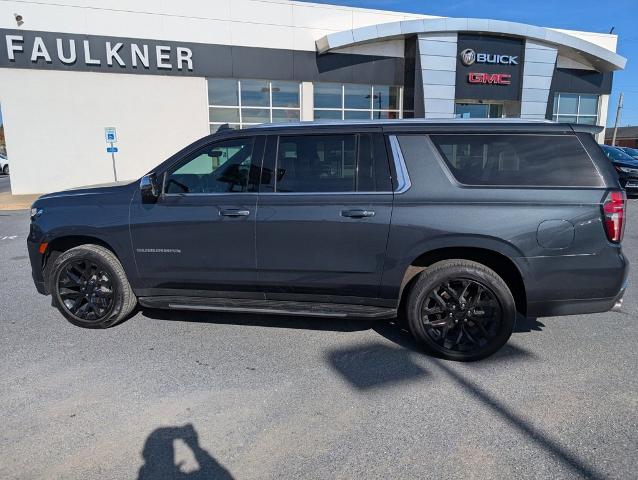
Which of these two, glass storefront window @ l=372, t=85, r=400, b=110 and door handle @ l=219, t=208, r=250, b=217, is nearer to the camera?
door handle @ l=219, t=208, r=250, b=217

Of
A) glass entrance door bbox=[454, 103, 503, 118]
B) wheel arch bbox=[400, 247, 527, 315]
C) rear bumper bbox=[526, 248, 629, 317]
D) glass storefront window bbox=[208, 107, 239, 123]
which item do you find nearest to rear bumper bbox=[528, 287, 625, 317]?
rear bumper bbox=[526, 248, 629, 317]

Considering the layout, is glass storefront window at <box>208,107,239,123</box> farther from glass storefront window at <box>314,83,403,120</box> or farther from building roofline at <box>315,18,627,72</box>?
building roofline at <box>315,18,627,72</box>

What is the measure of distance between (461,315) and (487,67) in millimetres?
18594

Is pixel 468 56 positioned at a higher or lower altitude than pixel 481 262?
higher

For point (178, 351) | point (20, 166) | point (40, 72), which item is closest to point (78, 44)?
point (40, 72)

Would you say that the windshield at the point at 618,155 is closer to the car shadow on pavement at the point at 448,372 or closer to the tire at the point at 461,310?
the car shadow on pavement at the point at 448,372

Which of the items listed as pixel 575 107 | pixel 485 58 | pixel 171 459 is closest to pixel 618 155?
pixel 485 58

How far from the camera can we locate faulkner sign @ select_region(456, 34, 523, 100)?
18.8 meters

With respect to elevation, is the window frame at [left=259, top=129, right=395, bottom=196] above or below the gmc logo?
below

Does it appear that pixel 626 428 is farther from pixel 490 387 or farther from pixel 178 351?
pixel 178 351

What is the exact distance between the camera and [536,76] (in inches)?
786

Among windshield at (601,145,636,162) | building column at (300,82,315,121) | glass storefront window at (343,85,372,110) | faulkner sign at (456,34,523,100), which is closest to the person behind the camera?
windshield at (601,145,636,162)

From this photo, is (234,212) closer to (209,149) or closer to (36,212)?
(209,149)

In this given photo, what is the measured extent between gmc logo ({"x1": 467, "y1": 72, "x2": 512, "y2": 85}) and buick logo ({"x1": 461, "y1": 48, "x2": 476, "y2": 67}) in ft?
1.62
